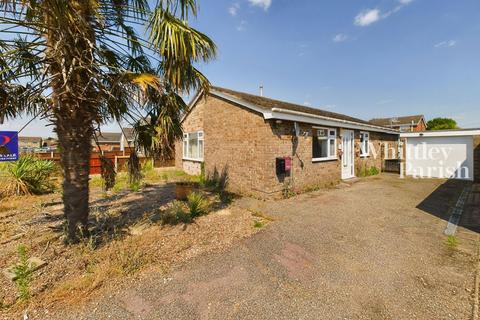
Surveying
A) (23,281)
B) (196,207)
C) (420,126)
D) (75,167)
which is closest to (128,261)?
(23,281)

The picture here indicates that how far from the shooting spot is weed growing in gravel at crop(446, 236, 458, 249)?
414 centimetres

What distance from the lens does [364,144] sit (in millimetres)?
13352

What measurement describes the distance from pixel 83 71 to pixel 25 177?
6.75m

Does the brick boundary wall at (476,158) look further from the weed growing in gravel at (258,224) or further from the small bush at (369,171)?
the weed growing in gravel at (258,224)

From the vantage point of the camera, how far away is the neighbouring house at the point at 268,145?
25.2ft

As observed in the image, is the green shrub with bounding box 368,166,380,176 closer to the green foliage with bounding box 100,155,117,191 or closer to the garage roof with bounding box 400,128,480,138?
the garage roof with bounding box 400,128,480,138

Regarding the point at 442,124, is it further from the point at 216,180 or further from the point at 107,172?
the point at 107,172

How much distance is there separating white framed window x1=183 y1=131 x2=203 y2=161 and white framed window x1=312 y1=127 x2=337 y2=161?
5.63m

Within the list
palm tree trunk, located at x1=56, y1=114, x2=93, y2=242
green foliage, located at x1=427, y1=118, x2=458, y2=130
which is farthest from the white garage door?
green foliage, located at x1=427, y1=118, x2=458, y2=130

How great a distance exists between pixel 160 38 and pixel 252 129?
4575mm

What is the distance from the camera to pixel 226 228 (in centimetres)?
505

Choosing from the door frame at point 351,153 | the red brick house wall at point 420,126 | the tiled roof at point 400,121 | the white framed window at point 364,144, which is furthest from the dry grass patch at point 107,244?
the red brick house wall at point 420,126

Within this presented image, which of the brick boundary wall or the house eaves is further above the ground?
the house eaves

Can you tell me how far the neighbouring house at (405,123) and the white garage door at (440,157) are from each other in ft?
85.1
